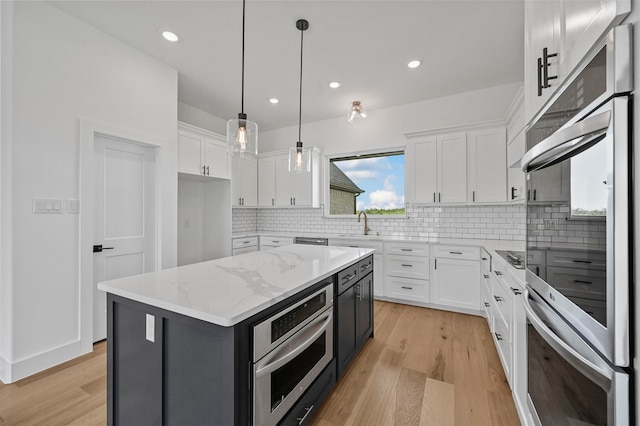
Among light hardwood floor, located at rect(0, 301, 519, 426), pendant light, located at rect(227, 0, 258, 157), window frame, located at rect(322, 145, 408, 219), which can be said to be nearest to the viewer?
light hardwood floor, located at rect(0, 301, 519, 426)

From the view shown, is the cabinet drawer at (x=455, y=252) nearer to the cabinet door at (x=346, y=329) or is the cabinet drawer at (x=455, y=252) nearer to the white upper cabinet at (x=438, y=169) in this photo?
the white upper cabinet at (x=438, y=169)

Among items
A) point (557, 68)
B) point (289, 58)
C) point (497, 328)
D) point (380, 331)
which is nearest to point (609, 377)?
point (557, 68)

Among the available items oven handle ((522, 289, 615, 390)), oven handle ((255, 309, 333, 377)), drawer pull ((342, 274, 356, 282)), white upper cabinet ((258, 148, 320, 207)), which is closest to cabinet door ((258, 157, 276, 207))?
white upper cabinet ((258, 148, 320, 207))

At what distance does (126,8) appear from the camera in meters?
2.34

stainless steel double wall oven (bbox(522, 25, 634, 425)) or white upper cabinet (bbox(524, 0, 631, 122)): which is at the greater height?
white upper cabinet (bbox(524, 0, 631, 122))

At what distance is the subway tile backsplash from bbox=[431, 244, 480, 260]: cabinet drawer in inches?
20.8

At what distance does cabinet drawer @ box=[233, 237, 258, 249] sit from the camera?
4.57m

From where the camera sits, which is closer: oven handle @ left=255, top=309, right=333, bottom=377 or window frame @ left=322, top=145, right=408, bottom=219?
oven handle @ left=255, top=309, right=333, bottom=377

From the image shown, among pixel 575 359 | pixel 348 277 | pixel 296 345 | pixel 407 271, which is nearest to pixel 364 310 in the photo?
pixel 348 277

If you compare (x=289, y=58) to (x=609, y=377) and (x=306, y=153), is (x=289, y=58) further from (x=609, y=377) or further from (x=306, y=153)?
(x=609, y=377)

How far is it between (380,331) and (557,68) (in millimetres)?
2683

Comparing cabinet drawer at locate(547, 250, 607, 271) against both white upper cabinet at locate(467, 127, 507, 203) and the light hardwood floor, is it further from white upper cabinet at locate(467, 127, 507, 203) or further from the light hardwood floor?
white upper cabinet at locate(467, 127, 507, 203)

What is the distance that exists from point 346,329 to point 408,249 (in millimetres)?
1937

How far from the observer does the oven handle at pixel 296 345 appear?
1.24 m
